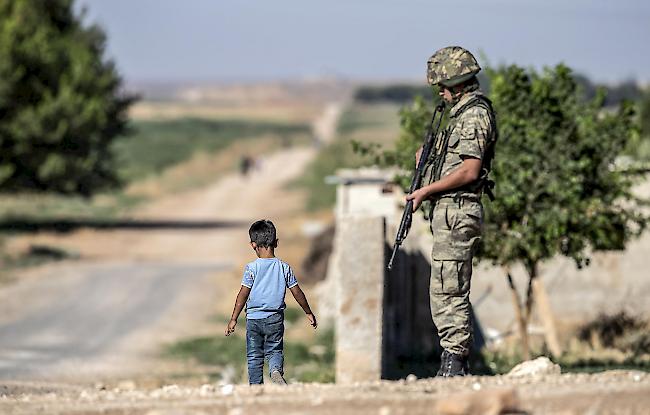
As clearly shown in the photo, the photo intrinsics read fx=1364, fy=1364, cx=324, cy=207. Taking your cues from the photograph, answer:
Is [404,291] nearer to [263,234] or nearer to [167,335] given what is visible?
[263,234]

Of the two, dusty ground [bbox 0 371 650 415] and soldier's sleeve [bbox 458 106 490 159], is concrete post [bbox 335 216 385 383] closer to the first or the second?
soldier's sleeve [bbox 458 106 490 159]

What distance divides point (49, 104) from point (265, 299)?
31.5 meters

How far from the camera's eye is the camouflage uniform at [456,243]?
7.56 metres

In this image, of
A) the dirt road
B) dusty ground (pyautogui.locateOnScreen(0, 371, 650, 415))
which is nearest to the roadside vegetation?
the dirt road

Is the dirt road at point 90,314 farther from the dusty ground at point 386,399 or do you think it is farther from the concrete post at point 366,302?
the dusty ground at point 386,399

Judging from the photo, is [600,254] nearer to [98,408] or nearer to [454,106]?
[454,106]

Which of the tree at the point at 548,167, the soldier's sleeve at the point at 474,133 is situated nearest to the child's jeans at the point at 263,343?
the soldier's sleeve at the point at 474,133

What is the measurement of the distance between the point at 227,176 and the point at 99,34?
32.1m

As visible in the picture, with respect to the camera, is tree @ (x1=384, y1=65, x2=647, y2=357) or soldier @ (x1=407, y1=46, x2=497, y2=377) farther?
tree @ (x1=384, y1=65, x2=647, y2=357)

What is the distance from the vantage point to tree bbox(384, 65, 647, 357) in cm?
1213

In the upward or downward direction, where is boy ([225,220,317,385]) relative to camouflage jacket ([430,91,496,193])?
downward

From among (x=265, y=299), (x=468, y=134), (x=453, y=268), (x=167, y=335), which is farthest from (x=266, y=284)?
(x=167, y=335)

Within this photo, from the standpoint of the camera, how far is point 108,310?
22.2 meters

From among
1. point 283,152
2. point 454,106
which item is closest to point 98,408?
point 454,106
